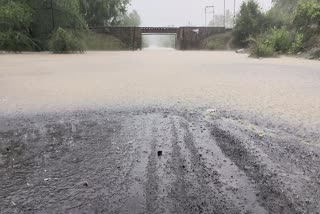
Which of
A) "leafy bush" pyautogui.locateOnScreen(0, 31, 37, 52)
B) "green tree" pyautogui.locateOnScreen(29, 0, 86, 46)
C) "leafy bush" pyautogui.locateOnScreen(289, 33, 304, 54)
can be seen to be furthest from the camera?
"green tree" pyautogui.locateOnScreen(29, 0, 86, 46)

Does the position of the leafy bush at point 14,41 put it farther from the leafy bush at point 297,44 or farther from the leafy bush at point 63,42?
the leafy bush at point 297,44

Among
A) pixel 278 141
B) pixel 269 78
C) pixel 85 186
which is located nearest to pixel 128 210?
pixel 85 186

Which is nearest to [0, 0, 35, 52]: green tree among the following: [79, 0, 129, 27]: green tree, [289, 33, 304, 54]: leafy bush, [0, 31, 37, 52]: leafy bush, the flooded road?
[0, 31, 37, 52]: leafy bush

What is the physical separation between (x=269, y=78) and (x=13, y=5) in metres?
12.8

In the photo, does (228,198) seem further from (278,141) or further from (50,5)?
(50,5)

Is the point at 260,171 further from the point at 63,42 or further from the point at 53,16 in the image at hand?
the point at 53,16

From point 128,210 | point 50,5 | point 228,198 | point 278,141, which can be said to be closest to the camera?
point 128,210

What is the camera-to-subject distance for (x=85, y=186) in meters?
1.76

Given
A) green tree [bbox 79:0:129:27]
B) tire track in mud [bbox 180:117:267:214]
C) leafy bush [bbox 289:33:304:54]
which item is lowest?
tire track in mud [bbox 180:117:267:214]

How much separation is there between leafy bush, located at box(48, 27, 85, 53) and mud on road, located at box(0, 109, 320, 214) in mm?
12150

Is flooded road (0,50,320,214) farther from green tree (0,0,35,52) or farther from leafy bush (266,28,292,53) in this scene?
green tree (0,0,35,52)

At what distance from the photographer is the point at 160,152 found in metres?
2.22

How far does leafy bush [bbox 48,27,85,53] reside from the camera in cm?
1459

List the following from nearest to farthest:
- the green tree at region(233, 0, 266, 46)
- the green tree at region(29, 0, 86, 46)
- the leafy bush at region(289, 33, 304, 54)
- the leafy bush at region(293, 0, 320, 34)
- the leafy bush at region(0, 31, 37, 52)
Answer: the leafy bush at region(289, 33, 304, 54) → the leafy bush at region(293, 0, 320, 34) → the leafy bush at region(0, 31, 37, 52) → the green tree at region(29, 0, 86, 46) → the green tree at region(233, 0, 266, 46)
